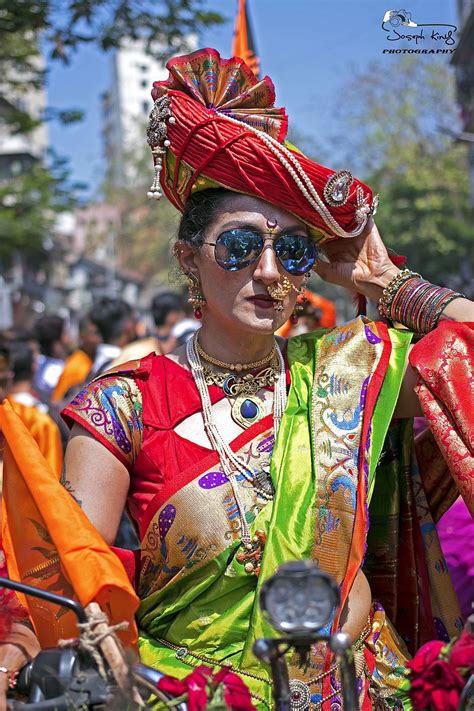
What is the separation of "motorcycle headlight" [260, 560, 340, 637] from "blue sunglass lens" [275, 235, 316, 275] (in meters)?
1.31

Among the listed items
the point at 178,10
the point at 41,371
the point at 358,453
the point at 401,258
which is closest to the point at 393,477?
the point at 358,453

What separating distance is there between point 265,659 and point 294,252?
4.31 feet

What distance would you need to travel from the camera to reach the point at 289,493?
102 inches

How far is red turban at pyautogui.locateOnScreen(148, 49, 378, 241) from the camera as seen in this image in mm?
2711

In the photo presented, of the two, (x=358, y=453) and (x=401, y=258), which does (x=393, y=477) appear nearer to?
(x=358, y=453)

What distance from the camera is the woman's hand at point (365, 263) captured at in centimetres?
300

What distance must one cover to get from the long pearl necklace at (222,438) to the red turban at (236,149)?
443 millimetres

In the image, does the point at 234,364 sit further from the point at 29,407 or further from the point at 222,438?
the point at 29,407

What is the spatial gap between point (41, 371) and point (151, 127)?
21.7ft

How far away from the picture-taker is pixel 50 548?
7.33 feet

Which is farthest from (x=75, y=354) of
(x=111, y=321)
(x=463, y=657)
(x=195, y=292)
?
(x=463, y=657)

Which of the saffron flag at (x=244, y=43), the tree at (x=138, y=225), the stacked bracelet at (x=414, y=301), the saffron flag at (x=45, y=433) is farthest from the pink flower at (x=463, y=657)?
the tree at (x=138, y=225)

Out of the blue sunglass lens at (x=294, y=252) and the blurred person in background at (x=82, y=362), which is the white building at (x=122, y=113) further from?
the blue sunglass lens at (x=294, y=252)

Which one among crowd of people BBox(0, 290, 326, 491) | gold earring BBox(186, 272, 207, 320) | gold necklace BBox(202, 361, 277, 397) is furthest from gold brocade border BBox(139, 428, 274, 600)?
crowd of people BBox(0, 290, 326, 491)
